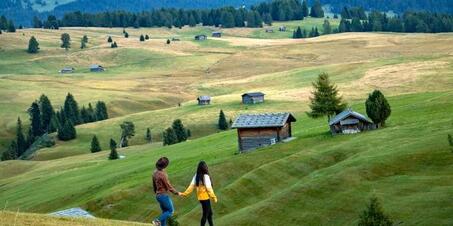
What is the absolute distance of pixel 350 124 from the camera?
7975cm

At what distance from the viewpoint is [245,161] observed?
72.1 meters

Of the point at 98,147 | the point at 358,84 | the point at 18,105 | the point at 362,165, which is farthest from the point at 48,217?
the point at 18,105

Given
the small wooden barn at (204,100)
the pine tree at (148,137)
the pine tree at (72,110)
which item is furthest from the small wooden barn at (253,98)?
the pine tree at (72,110)

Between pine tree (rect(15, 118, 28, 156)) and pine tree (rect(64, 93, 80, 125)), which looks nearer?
pine tree (rect(15, 118, 28, 156))

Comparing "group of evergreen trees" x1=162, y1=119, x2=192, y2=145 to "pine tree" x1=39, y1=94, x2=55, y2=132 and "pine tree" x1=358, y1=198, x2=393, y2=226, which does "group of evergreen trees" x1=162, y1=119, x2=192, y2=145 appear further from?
"pine tree" x1=358, y1=198, x2=393, y2=226

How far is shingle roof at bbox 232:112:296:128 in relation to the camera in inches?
3391

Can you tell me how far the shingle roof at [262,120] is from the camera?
86.1 meters

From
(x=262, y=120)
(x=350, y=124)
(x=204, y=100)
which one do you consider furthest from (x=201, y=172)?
(x=204, y=100)

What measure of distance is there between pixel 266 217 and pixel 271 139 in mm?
35682

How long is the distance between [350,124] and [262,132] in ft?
37.9

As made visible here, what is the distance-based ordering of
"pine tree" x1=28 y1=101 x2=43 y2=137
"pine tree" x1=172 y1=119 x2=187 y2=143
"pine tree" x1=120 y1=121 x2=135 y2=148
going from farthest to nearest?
"pine tree" x1=28 y1=101 x2=43 y2=137
"pine tree" x1=120 y1=121 x2=135 y2=148
"pine tree" x1=172 y1=119 x2=187 y2=143

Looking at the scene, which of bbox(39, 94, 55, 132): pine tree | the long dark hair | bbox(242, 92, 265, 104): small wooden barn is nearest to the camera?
the long dark hair

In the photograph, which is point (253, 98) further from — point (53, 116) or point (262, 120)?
point (262, 120)

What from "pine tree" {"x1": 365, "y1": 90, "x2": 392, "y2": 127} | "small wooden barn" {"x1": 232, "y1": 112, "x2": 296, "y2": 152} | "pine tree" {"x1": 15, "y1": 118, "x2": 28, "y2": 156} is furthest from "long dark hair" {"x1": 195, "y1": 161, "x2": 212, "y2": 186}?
"pine tree" {"x1": 15, "y1": 118, "x2": 28, "y2": 156}
